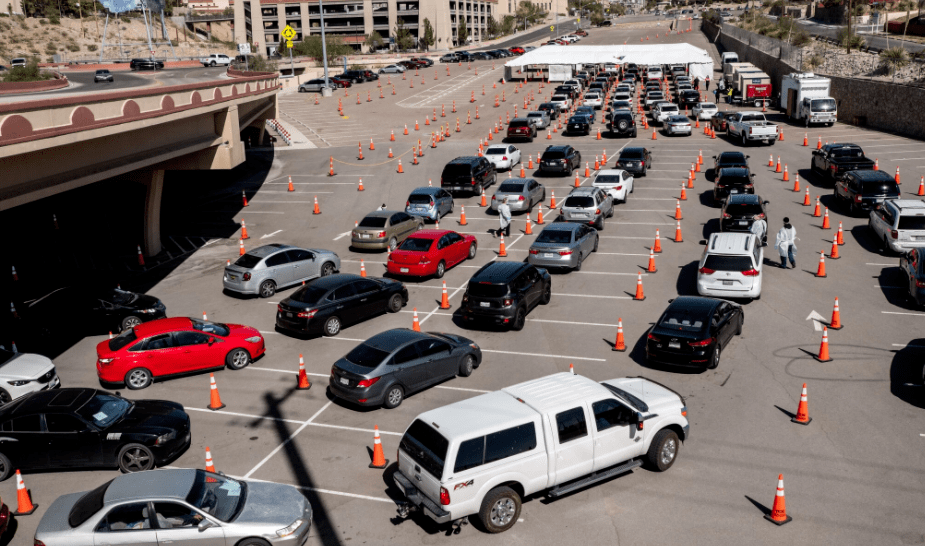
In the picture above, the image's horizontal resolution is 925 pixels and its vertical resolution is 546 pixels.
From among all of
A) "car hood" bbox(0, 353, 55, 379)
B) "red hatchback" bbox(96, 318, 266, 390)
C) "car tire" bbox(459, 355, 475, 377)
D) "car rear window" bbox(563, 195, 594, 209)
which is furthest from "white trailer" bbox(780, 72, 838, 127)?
"car hood" bbox(0, 353, 55, 379)

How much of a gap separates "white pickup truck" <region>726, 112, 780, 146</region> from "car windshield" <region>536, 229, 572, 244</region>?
22585mm

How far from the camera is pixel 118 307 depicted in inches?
790

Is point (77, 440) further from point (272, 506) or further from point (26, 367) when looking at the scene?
point (272, 506)

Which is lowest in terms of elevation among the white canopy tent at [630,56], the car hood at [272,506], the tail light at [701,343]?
the car hood at [272,506]

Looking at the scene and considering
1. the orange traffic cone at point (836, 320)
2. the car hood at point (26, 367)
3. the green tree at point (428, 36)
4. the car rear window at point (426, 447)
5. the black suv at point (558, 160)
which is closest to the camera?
the car rear window at point (426, 447)

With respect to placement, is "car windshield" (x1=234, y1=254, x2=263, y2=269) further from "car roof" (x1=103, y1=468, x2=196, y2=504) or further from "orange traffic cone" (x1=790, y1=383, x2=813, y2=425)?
"orange traffic cone" (x1=790, y1=383, x2=813, y2=425)

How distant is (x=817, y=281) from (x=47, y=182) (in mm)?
20861

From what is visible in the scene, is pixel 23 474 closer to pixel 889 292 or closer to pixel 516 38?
pixel 889 292

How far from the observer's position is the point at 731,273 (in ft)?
64.3

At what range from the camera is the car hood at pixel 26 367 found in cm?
1531

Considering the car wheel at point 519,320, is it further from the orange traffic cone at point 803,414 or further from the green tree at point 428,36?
the green tree at point 428,36

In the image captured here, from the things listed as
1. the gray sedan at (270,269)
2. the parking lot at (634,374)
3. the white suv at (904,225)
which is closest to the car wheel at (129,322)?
the parking lot at (634,374)

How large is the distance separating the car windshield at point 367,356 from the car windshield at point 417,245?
836 centimetres

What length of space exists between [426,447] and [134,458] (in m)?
5.64
